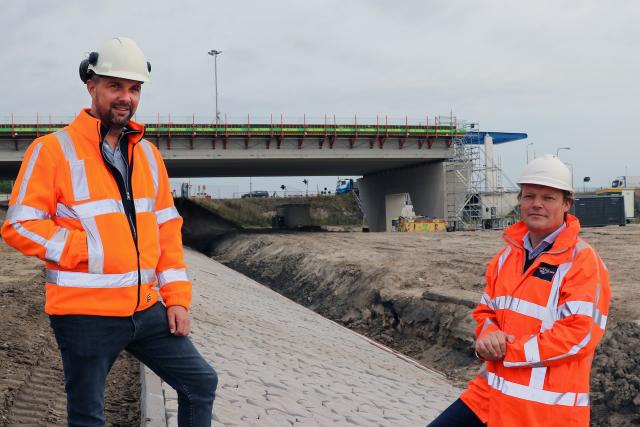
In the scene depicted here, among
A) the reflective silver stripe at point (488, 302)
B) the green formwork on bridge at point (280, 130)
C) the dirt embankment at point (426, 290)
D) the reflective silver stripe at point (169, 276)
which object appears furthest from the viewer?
the green formwork on bridge at point (280, 130)

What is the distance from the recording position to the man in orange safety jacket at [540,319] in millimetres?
2707

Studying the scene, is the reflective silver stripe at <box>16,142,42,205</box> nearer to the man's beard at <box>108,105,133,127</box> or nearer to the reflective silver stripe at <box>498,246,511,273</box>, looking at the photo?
the man's beard at <box>108,105,133,127</box>

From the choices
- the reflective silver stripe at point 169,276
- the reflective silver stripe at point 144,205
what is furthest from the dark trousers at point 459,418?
the reflective silver stripe at point 144,205

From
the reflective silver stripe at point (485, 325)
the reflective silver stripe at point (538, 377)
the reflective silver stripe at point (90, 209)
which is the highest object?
the reflective silver stripe at point (90, 209)

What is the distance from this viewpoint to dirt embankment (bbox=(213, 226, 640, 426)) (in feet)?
25.2

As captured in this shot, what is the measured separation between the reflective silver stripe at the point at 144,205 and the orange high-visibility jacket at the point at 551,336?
1.76 metres

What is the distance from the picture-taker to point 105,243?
266 cm

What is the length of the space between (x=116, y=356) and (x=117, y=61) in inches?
54.3

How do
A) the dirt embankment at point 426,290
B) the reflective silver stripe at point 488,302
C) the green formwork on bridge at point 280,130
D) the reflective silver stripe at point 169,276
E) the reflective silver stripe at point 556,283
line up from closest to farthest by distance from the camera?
the reflective silver stripe at point 556,283
the reflective silver stripe at point 169,276
the reflective silver stripe at point 488,302
the dirt embankment at point 426,290
the green formwork on bridge at point 280,130

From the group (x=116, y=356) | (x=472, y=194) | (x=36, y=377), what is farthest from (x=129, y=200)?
(x=472, y=194)

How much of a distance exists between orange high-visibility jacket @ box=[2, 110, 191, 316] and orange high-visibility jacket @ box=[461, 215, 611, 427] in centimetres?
172

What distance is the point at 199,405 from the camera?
2.94 m

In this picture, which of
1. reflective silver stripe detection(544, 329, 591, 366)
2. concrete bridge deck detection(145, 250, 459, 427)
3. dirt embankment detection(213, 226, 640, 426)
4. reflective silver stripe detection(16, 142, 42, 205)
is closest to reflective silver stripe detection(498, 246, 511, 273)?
reflective silver stripe detection(544, 329, 591, 366)

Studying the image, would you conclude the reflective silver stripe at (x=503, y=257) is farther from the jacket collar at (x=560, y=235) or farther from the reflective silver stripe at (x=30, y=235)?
the reflective silver stripe at (x=30, y=235)
